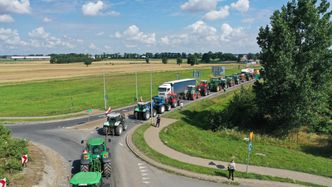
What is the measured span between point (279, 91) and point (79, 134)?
21511 mm

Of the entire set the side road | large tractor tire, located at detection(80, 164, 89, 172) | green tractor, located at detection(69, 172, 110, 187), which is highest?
green tractor, located at detection(69, 172, 110, 187)

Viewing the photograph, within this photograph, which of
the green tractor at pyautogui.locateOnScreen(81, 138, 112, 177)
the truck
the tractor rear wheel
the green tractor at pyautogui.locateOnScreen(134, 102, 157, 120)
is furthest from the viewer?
the truck

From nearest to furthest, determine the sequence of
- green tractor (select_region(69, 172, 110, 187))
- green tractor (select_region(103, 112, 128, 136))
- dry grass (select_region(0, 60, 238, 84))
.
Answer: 1. green tractor (select_region(69, 172, 110, 187))
2. green tractor (select_region(103, 112, 128, 136))
3. dry grass (select_region(0, 60, 238, 84))

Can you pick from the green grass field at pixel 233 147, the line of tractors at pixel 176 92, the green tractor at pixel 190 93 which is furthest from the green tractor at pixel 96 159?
the green tractor at pixel 190 93

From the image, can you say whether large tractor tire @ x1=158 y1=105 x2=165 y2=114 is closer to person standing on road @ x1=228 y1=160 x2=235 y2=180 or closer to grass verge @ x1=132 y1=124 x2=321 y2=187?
grass verge @ x1=132 y1=124 x2=321 y2=187

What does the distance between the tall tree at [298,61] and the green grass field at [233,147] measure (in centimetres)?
416

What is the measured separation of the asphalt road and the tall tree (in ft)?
52.3

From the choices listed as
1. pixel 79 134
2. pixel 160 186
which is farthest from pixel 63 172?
pixel 79 134

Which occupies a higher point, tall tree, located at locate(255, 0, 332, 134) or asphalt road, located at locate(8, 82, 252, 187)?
tall tree, located at locate(255, 0, 332, 134)

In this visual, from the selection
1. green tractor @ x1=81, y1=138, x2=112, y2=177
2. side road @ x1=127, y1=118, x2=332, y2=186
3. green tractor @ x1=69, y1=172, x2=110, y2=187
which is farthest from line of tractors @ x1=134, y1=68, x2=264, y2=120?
green tractor @ x1=69, y1=172, x2=110, y2=187

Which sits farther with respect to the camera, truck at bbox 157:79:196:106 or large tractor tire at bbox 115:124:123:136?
truck at bbox 157:79:196:106

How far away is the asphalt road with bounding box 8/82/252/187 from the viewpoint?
16906mm

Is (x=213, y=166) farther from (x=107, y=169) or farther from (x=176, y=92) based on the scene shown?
(x=176, y=92)

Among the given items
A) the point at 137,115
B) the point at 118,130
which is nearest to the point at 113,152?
the point at 118,130
